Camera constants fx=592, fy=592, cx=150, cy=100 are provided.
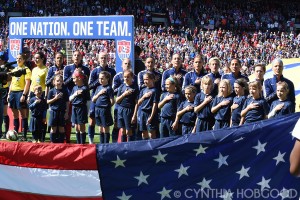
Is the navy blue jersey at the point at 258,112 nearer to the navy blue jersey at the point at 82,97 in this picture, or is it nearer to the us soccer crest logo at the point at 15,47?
the navy blue jersey at the point at 82,97

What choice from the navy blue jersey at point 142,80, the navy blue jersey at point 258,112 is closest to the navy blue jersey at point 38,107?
the navy blue jersey at point 142,80

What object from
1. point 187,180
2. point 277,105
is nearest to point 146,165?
point 187,180

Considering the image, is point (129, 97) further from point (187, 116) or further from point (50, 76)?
point (50, 76)

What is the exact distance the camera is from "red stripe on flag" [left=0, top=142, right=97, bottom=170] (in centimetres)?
491

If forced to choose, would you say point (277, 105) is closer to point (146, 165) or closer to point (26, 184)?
point (146, 165)

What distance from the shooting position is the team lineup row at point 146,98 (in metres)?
7.41

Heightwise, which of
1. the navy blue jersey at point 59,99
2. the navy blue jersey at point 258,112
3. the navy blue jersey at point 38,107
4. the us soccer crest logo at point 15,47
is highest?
the us soccer crest logo at point 15,47

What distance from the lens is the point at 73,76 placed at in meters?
9.20

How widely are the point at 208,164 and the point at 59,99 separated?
4.85m

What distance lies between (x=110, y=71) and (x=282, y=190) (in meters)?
→ 5.41

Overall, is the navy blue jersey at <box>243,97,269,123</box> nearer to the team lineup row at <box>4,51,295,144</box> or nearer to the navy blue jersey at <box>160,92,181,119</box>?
the team lineup row at <box>4,51,295,144</box>

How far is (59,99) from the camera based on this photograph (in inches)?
364

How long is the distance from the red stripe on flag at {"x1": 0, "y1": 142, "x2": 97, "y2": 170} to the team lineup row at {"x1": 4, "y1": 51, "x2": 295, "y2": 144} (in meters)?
2.81

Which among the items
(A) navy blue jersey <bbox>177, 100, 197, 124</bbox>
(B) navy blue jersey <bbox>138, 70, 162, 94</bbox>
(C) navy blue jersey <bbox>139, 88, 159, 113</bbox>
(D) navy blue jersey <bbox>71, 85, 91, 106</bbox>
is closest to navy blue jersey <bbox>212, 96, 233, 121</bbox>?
(A) navy blue jersey <bbox>177, 100, 197, 124</bbox>
